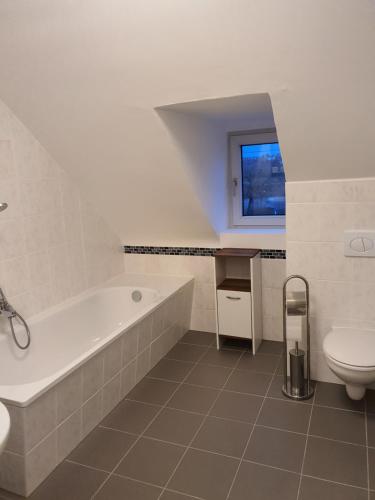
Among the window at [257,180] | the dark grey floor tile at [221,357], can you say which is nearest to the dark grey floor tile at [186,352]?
the dark grey floor tile at [221,357]

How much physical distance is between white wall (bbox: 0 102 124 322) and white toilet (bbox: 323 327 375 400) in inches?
74.0

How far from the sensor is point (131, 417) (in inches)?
97.7

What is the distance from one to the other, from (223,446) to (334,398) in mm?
828

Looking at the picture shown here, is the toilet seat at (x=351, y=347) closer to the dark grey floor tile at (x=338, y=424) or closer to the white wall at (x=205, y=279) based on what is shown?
the dark grey floor tile at (x=338, y=424)

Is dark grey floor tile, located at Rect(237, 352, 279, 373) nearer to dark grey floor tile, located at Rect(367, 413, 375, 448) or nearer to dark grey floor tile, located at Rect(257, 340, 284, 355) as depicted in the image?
dark grey floor tile, located at Rect(257, 340, 284, 355)

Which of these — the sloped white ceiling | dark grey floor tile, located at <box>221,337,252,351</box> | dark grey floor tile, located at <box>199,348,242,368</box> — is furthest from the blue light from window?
dark grey floor tile, located at <box>199,348,242,368</box>

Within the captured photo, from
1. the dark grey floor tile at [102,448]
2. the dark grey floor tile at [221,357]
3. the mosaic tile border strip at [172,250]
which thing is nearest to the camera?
the dark grey floor tile at [102,448]

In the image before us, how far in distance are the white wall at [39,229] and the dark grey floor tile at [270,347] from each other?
1.46 meters

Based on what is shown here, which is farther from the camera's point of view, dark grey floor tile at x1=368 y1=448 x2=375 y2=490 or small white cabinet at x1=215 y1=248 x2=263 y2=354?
small white cabinet at x1=215 y1=248 x2=263 y2=354

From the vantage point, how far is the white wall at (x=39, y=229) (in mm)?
2607

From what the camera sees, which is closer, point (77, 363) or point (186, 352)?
point (77, 363)

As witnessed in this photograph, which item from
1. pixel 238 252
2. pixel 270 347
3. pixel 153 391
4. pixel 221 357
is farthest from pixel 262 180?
pixel 153 391

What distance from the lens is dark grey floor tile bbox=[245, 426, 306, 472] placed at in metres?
2.07

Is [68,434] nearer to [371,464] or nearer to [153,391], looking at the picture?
[153,391]
